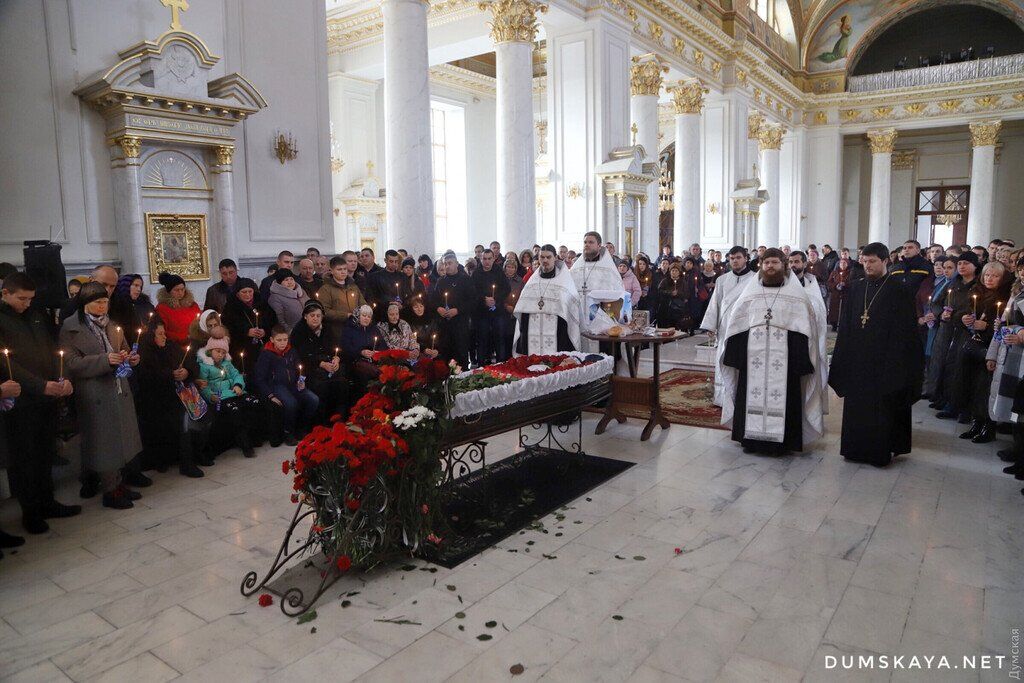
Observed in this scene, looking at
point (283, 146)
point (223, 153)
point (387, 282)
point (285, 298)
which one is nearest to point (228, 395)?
point (285, 298)

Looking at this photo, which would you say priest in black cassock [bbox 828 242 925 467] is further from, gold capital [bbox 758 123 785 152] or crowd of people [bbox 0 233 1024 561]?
gold capital [bbox 758 123 785 152]

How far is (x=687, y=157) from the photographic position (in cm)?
1841

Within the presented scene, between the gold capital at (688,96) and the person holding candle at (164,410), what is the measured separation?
15.7 meters

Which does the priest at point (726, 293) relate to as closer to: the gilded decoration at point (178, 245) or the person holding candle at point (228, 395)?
the person holding candle at point (228, 395)

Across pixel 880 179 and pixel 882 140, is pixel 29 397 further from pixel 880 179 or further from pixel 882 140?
pixel 882 140

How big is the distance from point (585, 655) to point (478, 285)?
288 inches

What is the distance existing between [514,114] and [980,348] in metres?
8.09

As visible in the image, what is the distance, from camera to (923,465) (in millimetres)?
5637

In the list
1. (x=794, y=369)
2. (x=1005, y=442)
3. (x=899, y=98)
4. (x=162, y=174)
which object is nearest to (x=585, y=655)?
(x=794, y=369)

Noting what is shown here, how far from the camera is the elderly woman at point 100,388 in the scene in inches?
184

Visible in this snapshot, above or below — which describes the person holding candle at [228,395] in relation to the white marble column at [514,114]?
below

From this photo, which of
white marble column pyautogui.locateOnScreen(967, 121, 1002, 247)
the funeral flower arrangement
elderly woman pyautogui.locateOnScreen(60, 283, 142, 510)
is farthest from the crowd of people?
white marble column pyautogui.locateOnScreen(967, 121, 1002, 247)

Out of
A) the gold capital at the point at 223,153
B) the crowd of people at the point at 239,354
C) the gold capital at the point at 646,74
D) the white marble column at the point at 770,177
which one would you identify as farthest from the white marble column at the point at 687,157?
the gold capital at the point at 223,153

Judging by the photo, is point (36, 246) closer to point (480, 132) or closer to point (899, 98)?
point (480, 132)
